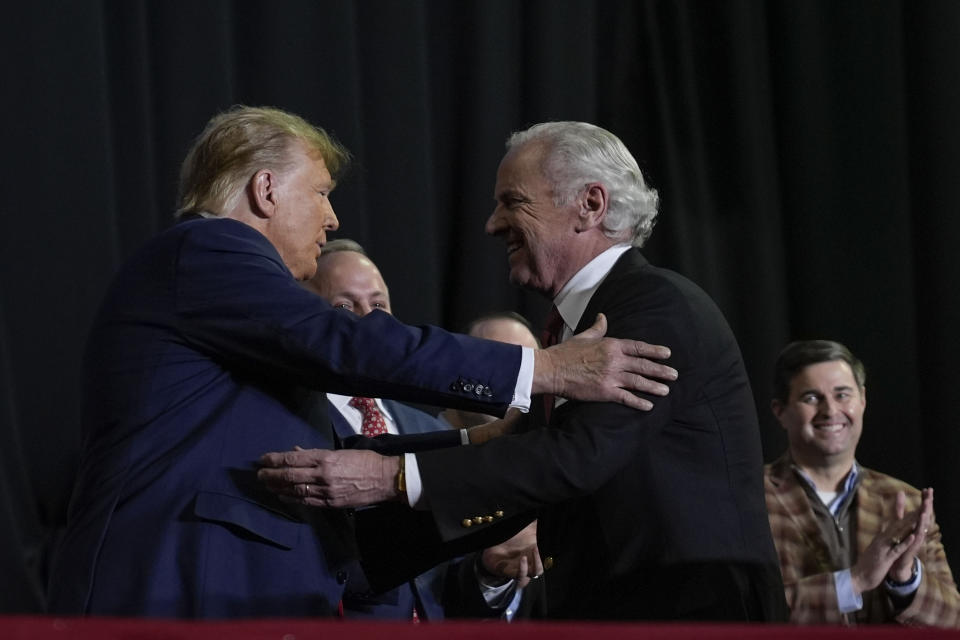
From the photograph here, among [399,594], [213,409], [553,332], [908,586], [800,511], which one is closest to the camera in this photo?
[213,409]

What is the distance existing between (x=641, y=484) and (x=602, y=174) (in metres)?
0.55

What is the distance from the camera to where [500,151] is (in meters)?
3.80

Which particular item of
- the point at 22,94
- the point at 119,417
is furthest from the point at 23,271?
the point at 119,417

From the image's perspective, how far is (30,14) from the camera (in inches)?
116

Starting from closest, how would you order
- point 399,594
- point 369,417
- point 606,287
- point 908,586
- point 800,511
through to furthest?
point 606,287 < point 399,594 < point 369,417 < point 908,586 < point 800,511

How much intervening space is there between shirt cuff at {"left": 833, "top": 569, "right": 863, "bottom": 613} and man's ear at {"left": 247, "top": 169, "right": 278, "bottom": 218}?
1561mm

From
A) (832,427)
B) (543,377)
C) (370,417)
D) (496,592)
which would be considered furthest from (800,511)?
(543,377)

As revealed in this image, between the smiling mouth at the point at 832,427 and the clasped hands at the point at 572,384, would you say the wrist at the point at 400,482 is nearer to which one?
the clasped hands at the point at 572,384

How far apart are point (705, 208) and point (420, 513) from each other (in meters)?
2.47

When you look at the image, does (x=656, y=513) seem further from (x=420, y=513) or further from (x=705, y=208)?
(x=705, y=208)

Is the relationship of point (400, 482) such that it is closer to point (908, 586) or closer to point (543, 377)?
point (543, 377)

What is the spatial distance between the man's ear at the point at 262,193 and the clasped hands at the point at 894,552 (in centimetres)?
157

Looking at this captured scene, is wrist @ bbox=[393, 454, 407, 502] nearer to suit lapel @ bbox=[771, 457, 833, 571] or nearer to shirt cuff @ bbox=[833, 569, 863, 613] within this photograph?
shirt cuff @ bbox=[833, 569, 863, 613]

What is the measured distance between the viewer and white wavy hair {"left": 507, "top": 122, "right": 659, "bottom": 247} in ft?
7.13
